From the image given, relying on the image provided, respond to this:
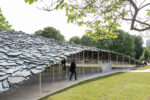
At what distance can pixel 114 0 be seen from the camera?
644 centimetres

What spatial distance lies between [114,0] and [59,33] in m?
39.5

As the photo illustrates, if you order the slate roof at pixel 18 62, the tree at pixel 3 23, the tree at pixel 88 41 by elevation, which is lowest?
the slate roof at pixel 18 62

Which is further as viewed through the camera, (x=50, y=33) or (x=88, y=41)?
(x=88, y=41)

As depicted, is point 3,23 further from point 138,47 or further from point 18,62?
point 138,47

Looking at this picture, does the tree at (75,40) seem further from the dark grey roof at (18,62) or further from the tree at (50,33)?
the dark grey roof at (18,62)

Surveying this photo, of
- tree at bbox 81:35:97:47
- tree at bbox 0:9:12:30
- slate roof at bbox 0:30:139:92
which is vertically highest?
tree at bbox 0:9:12:30

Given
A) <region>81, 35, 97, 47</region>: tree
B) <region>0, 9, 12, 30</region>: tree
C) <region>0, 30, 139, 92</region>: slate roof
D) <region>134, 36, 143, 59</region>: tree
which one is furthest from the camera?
<region>134, 36, 143, 59</region>: tree

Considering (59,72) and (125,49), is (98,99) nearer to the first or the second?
(59,72)

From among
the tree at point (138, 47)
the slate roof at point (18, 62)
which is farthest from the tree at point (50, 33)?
the slate roof at point (18, 62)

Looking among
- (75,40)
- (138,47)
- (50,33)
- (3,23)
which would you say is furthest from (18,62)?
(138,47)

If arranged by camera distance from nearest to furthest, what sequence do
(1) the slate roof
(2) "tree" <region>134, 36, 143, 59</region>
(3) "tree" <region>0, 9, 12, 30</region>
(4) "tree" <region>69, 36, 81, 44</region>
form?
(1) the slate roof
(3) "tree" <region>0, 9, 12, 30</region>
(2) "tree" <region>134, 36, 143, 59</region>
(4) "tree" <region>69, 36, 81, 44</region>

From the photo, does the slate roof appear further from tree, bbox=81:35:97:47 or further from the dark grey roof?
tree, bbox=81:35:97:47

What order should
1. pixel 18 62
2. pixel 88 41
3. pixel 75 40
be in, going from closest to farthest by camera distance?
pixel 18 62
pixel 88 41
pixel 75 40

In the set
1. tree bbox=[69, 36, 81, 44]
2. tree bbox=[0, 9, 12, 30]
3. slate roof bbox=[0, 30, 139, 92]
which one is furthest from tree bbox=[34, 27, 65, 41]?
slate roof bbox=[0, 30, 139, 92]
